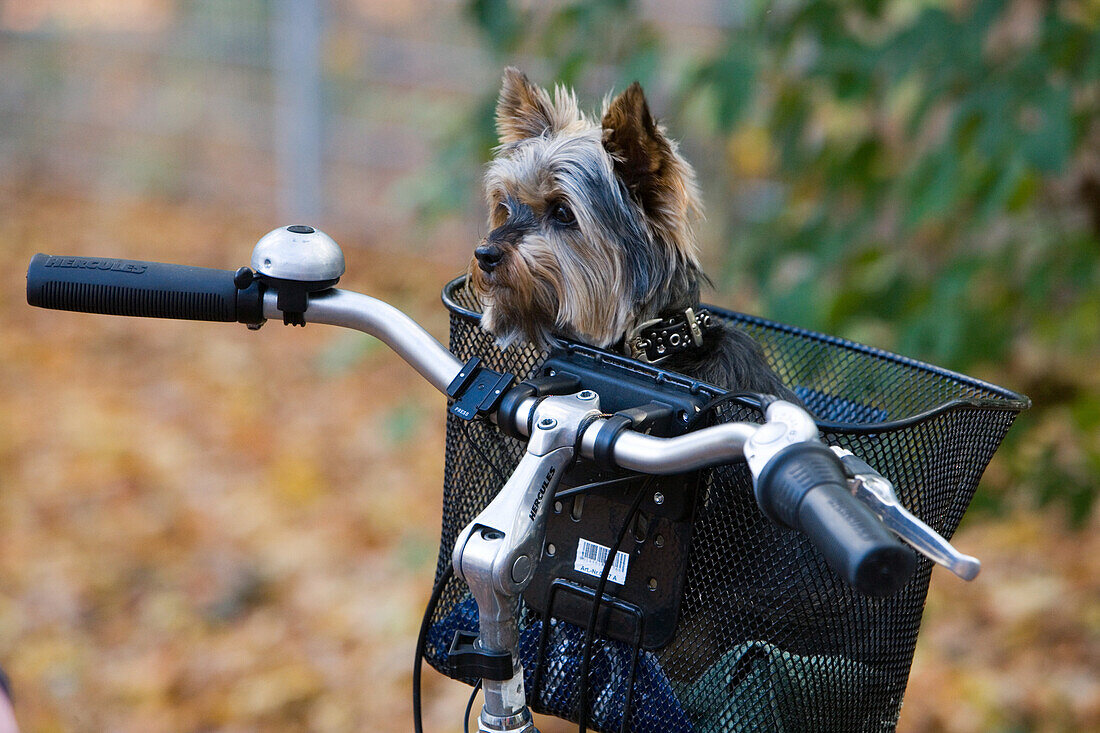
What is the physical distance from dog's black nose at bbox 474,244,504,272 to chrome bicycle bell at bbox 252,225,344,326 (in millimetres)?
539

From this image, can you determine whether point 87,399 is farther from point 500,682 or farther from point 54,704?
point 500,682

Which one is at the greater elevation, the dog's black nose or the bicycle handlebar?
the bicycle handlebar

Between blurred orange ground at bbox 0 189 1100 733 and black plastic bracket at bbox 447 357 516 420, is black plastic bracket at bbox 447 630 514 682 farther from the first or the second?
blurred orange ground at bbox 0 189 1100 733

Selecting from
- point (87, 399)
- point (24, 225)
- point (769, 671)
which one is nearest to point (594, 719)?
point (769, 671)

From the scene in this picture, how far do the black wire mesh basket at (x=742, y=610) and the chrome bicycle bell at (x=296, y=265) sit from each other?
0.96ft

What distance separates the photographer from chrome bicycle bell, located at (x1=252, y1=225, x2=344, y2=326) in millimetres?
1395

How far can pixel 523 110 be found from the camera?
2.20 metres

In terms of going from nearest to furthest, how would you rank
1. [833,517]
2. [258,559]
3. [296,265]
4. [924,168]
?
[833,517]
[296,265]
[924,168]
[258,559]

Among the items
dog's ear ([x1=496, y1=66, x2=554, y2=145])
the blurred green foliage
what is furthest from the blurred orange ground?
dog's ear ([x1=496, y1=66, x2=554, y2=145])

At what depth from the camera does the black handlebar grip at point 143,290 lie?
142 centimetres

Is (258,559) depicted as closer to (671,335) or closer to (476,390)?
(671,335)

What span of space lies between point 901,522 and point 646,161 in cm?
112

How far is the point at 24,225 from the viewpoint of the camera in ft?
25.1

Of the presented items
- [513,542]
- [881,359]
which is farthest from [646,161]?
[513,542]
